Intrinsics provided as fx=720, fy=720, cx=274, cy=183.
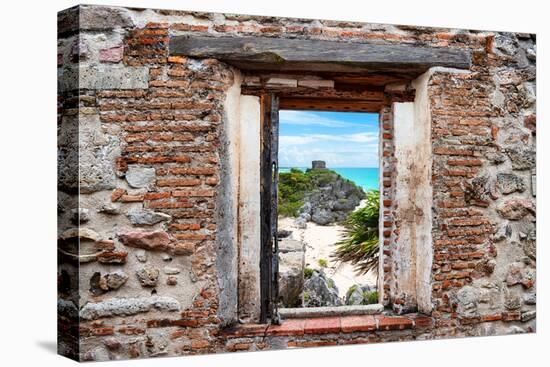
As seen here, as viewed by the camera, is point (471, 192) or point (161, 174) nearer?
point (161, 174)

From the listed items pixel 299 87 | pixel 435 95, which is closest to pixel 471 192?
pixel 435 95

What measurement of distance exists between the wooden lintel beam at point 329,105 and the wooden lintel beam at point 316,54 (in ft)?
1.00

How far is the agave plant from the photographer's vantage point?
248 inches

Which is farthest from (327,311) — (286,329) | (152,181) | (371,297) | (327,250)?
(152,181)

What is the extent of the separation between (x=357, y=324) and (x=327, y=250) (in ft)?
4.92

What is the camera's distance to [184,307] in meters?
4.86

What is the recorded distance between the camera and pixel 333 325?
17.2ft

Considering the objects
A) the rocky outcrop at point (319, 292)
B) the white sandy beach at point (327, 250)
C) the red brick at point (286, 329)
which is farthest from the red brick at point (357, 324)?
the white sandy beach at point (327, 250)

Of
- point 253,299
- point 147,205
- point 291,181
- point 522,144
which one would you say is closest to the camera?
point 147,205

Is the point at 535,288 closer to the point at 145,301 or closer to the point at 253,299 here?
the point at 253,299

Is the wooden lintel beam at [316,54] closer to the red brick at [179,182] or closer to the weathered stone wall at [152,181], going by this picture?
the weathered stone wall at [152,181]

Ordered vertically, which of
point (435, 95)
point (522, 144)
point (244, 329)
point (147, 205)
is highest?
point (435, 95)

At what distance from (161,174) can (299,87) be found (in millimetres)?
1251

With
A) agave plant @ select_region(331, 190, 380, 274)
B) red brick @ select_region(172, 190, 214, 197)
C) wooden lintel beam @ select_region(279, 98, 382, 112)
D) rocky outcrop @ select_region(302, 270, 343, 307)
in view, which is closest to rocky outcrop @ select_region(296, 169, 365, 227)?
agave plant @ select_region(331, 190, 380, 274)
